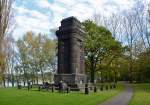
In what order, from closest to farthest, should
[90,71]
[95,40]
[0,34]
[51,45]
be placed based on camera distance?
1. [0,34]
2. [95,40]
3. [90,71]
4. [51,45]

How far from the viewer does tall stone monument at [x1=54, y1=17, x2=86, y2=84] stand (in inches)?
1685

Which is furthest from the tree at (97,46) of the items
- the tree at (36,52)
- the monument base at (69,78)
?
the monument base at (69,78)

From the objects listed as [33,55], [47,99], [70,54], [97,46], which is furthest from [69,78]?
[33,55]

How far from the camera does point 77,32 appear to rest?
44.9 meters

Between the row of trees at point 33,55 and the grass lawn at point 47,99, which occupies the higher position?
the row of trees at point 33,55

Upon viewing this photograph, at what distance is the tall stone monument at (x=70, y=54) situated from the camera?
4281 cm

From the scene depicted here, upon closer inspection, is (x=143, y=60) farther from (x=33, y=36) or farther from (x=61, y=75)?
(x=61, y=75)

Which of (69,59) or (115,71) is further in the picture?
(115,71)

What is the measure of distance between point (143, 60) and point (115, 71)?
744 centimetres

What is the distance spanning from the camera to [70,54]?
143 feet

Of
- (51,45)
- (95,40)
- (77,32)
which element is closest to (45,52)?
(51,45)

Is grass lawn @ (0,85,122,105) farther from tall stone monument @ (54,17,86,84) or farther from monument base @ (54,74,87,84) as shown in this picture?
tall stone monument @ (54,17,86,84)

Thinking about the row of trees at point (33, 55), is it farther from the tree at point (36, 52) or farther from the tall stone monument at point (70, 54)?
the tall stone monument at point (70, 54)

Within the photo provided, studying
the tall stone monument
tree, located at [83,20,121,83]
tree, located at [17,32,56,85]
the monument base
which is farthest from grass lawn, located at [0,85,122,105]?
tree, located at [17,32,56,85]
